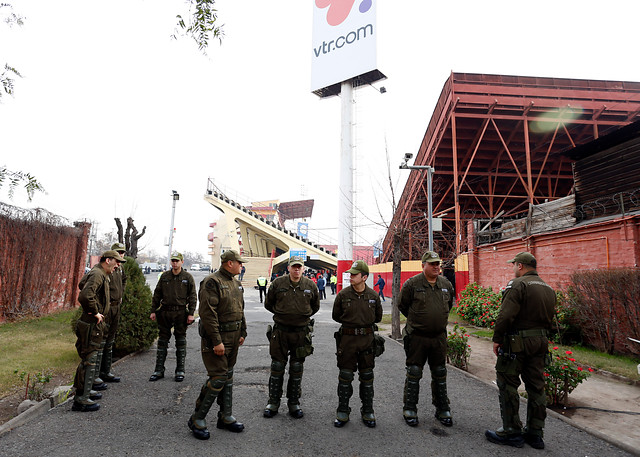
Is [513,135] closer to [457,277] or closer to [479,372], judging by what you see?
[457,277]

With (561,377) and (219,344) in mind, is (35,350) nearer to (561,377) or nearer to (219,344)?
(219,344)

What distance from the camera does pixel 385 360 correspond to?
7660 mm

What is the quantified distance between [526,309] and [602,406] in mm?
2577

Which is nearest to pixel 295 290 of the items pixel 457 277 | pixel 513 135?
pixel 457 277

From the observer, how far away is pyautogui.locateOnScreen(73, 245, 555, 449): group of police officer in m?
3.89

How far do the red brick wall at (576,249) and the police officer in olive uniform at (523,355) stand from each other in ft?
18.8

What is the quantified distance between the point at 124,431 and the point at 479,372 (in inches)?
232

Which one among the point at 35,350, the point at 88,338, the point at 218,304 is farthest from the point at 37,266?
the point at 218,304

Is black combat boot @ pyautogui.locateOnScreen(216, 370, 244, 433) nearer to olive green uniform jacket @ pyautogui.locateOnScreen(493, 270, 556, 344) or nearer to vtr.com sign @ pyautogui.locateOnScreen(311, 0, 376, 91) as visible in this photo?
olive green uniform jacket @ pyautogui.locateOnScreen(493, 270, 556, 344)

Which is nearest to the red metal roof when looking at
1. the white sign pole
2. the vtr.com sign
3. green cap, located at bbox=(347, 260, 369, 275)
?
the white sign pole

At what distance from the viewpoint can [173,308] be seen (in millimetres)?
6082

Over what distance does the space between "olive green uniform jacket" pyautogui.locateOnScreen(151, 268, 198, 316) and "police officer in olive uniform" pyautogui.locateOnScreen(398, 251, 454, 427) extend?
141 inches

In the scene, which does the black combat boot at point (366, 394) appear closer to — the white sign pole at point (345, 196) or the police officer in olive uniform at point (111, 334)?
the police officer in olive uniform at point (111, 334)

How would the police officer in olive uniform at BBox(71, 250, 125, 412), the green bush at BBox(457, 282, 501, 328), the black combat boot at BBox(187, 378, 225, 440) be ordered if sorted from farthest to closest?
the green bush at BBox(457, 282, 501, 328), the police officer in olive uniform at BBox(71, 250, 125, 412), the black combat boot at BBox(187, 378, 225, 440)
